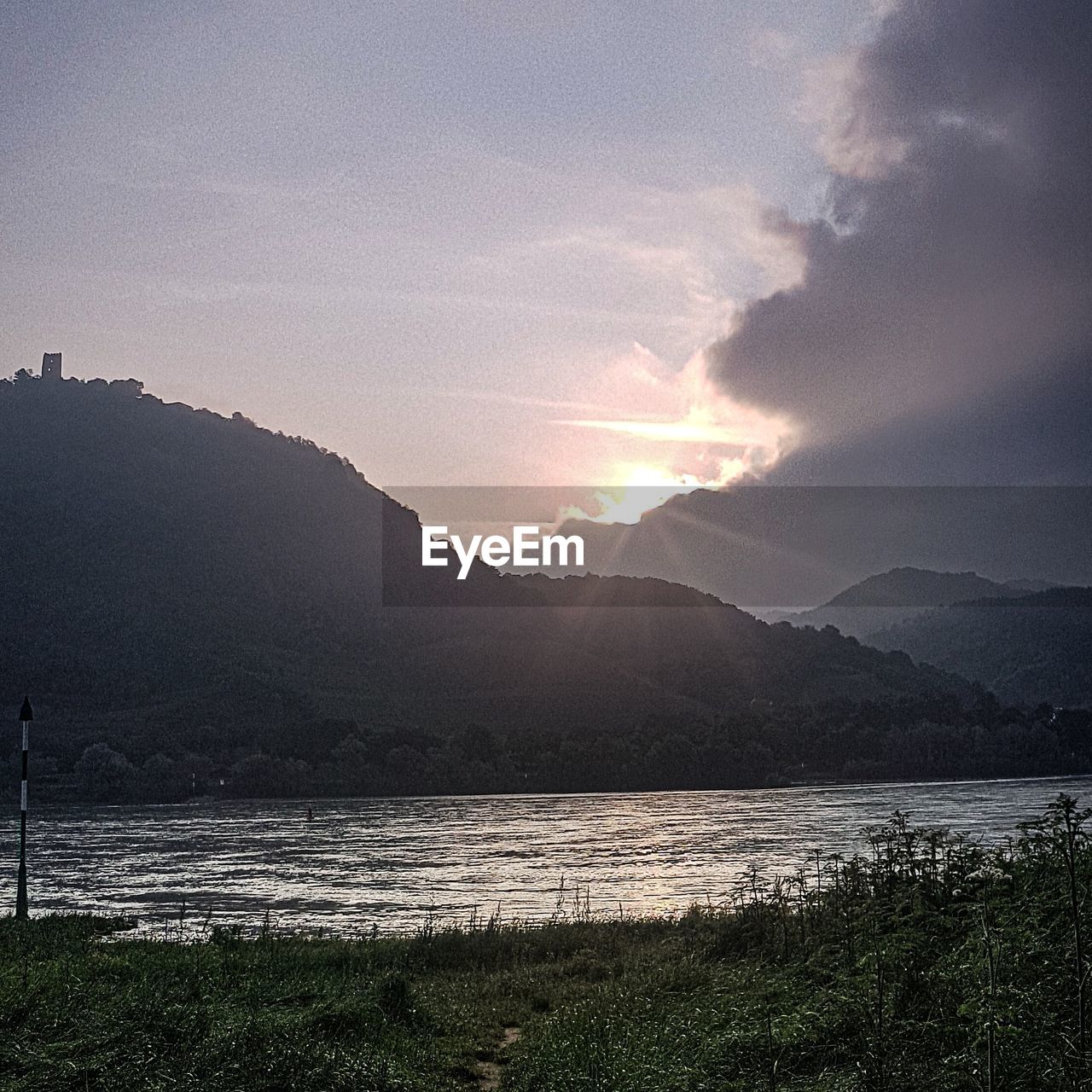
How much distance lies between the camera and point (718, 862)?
58.1m

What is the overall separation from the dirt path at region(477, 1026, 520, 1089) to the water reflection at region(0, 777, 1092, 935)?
17.9 metres

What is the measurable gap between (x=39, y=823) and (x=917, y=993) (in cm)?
10361

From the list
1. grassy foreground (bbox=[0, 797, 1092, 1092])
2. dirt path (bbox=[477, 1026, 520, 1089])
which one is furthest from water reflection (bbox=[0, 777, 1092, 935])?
dirt path (bbox=[477, 1026, 520, 1089])

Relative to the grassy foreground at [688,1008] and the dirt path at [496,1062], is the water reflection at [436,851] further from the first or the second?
the dirt path at [496,1062]

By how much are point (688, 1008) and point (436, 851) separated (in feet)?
187

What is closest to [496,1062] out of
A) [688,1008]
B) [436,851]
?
[688,1008]

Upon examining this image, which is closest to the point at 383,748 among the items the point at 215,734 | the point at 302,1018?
the point at 215,734

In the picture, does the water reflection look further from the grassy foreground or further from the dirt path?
the dirt path

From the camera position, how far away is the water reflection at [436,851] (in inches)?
1737

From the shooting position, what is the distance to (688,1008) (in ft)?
51.1

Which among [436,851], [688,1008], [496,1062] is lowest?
[436,851]

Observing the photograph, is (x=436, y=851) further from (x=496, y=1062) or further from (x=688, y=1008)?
(x=688, y=1008)

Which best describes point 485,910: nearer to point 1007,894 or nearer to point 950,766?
point 1007,894

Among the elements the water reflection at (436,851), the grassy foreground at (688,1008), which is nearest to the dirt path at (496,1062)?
the grassy foreground at (688,1008)
